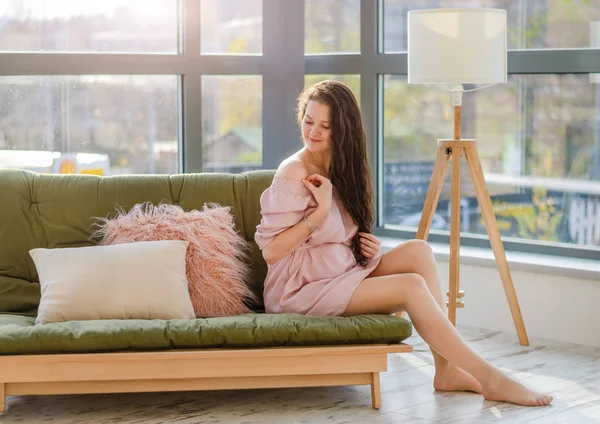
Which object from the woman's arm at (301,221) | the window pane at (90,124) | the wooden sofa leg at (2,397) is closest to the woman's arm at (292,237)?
the woman's arm at (301,221)

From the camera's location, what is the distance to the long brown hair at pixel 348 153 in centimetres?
359

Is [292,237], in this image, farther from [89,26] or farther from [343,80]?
[343,80]

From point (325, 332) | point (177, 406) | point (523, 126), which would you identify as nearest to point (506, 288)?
point (523, 126)

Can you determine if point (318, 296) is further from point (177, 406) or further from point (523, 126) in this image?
point (523, 126)

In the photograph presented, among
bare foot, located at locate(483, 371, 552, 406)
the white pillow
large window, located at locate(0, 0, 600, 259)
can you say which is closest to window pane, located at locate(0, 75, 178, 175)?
large window, located at locate(0, 0, 600, 259)

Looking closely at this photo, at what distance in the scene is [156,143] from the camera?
4.94 m

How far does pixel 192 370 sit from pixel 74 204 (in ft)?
3.29

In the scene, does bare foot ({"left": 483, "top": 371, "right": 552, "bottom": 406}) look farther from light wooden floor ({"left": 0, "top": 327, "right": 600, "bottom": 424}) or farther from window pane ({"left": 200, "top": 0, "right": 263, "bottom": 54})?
window pane ({"left": 200, "top": 0, "right": 263, "bottom": 54})

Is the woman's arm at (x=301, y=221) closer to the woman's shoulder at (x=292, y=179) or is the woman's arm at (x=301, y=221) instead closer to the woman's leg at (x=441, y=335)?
the woman's shoulder at (x=292, y=179)

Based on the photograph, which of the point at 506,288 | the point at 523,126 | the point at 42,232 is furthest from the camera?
the point at 523,126

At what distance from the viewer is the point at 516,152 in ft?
15.8

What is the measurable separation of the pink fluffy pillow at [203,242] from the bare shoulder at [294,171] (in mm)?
401

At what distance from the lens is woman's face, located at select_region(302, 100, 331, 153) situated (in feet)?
11.8

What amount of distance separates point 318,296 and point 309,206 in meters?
0.35
